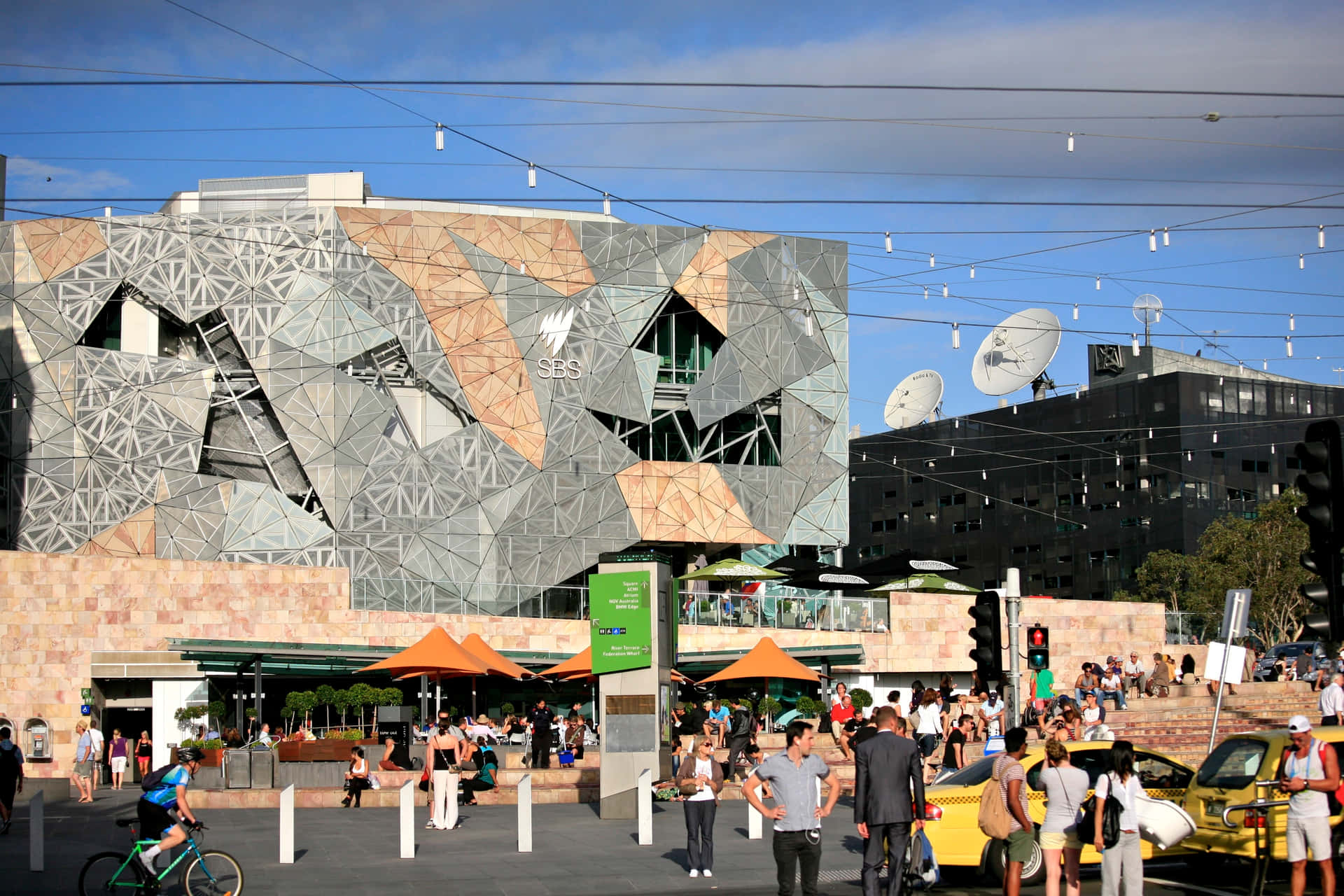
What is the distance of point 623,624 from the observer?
72.2ft

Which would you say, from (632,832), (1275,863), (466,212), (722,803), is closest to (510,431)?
(466,212)

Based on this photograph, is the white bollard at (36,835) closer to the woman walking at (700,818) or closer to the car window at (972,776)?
the woman walking at (700,818)

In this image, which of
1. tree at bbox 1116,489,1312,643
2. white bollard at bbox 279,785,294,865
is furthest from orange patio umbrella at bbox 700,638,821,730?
tree at bbox 1116,489,1312,643

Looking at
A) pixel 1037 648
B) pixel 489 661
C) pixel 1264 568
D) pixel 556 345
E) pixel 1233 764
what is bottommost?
pixel 1233 764

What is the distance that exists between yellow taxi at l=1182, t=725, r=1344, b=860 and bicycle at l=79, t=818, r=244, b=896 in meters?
9.33

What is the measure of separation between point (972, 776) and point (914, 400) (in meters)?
59.3

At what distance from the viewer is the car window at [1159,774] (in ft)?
52.2

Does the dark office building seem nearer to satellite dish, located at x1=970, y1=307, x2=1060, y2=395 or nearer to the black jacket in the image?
satellite dish, located at x1=970, y1=307, x2=1060, y2=395

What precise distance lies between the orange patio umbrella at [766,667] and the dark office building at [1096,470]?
156ft

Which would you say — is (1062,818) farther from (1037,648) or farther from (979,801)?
(1037,648)

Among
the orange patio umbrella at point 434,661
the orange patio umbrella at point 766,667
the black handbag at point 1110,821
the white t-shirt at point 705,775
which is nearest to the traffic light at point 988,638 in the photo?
the white t-shirt at point 705,775

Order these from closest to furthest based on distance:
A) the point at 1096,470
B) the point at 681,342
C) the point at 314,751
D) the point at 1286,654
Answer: the point at 314,751
the point at 1286,654
the point at 681,342
the point at 1096,470

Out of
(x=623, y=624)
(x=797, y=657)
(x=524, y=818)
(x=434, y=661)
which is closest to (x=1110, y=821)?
(x=524, y=818)

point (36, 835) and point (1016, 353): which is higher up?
point (1016, 353)
